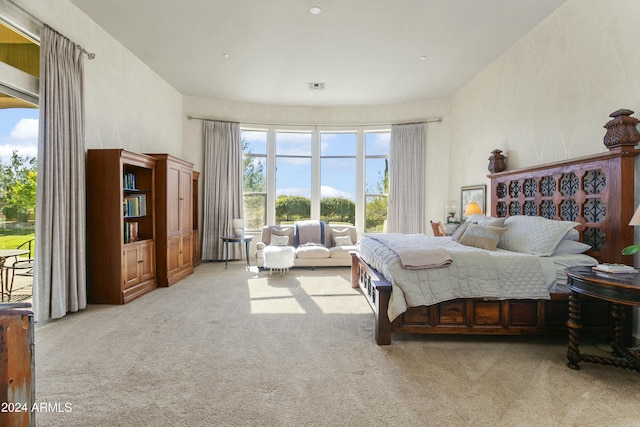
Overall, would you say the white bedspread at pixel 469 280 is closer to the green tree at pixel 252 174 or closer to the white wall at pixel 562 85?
the white wall at pixel 562 85

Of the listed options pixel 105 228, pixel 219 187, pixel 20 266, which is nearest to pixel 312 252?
pixel 219 187

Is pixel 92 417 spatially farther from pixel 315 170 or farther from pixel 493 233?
pixel 315 170

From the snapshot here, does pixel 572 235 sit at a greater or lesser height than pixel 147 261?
greater

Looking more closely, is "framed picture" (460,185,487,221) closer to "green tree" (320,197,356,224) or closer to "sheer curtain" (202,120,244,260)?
"green tree" (320,197,356,224)

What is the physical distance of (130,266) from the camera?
417 cm

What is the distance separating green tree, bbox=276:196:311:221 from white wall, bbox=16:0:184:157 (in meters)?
2.54

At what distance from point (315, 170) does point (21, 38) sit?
5066mm

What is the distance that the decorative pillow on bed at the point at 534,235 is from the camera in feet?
10.1

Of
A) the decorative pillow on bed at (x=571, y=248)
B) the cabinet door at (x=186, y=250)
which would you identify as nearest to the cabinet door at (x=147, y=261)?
the cabinet door at (x=186, y=250)

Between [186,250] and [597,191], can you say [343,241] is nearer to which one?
[186,250]

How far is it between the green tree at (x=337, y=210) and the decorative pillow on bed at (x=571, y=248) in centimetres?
458

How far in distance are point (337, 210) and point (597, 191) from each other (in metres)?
4.89

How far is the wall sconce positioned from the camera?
6473 mm

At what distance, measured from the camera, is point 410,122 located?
22.9 feet
